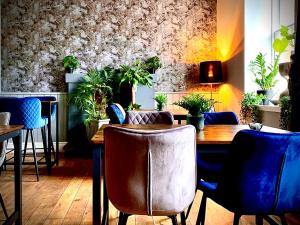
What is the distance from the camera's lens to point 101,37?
5.78 m

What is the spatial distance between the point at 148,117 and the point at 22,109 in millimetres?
1621

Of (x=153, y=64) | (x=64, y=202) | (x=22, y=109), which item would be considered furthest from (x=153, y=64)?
(x=64, y=202)

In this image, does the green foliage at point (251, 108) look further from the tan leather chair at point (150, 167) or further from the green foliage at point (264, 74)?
the tan leather chair at point (150, 167)

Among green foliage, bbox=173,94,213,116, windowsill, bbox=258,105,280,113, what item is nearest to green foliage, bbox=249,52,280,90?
windowsill, bbox=258,105,280,113

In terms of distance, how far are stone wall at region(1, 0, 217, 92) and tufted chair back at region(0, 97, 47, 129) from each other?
211cm

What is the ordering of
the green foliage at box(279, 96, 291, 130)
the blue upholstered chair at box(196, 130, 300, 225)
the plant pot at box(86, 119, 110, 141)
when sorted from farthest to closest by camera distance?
the plant pot at box(86, 119, 110, 141) < the green foliage at box(279, 96, 291, 130) < the blue upholstered chair at box(196, 130, 300, 225)

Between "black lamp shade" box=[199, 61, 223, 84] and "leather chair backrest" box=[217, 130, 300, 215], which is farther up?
"black lamp shade" box=[199, 61, 223, 84]

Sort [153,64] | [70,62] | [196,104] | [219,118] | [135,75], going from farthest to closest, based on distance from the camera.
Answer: [153,64]
[70,62]
[135,75]
[219,118]
[196,104]

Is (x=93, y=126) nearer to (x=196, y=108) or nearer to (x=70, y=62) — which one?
(x=70, y=62)

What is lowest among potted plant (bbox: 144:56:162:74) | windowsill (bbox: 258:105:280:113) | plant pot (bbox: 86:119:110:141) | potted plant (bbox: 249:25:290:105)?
plant pot (bbox: 86:119:110:141)

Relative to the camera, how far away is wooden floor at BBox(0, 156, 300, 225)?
2572mm

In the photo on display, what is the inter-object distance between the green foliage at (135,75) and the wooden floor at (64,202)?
1.69 metres

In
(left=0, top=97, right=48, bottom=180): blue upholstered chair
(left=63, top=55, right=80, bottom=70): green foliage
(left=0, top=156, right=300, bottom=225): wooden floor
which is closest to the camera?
(left=0, top=156, right=300, bottom=225): wooden floor

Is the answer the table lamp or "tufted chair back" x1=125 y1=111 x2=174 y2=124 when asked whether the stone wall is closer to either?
the table lamp
